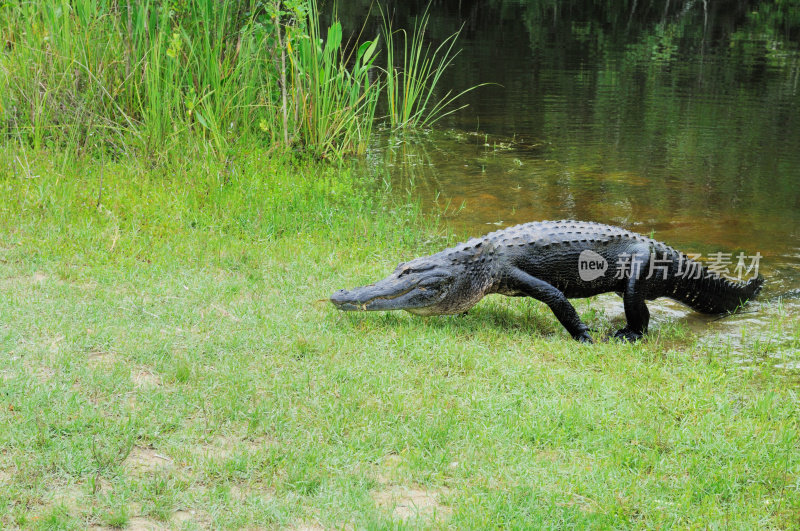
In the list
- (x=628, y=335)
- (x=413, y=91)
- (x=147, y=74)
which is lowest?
(x=628, y=335)

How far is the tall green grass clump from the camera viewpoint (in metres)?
6.62

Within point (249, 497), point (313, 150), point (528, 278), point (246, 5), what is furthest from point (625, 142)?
point (249, 497)

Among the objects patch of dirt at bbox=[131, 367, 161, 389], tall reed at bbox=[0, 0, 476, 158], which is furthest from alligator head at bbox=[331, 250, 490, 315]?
tall reed at bbox=[0, 0, 476, 158]

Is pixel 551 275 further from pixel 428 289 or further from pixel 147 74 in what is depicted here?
pixel 147 74

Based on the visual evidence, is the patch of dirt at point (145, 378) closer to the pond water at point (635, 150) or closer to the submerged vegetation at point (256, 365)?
the submerged vegetation at point (256, 365)

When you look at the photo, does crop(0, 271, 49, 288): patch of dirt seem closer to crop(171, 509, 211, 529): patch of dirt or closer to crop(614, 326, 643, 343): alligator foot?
crop(171, 509, 211, 529): patch of dirt

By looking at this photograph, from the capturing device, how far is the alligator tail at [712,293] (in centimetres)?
511

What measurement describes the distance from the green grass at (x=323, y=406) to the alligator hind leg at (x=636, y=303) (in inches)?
5.1

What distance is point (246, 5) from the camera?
7910 millimetres

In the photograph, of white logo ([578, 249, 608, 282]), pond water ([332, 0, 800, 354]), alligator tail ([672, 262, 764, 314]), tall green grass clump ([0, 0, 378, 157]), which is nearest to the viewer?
white logo ([578, 249, 608, 282])

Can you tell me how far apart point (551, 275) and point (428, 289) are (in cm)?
87

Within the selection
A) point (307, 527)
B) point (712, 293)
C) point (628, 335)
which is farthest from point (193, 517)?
point (712, 293)

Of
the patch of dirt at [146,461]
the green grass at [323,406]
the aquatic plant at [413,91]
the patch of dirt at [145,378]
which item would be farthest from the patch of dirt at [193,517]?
the aquatic plant at [413,91]

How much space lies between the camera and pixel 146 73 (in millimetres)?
6652
